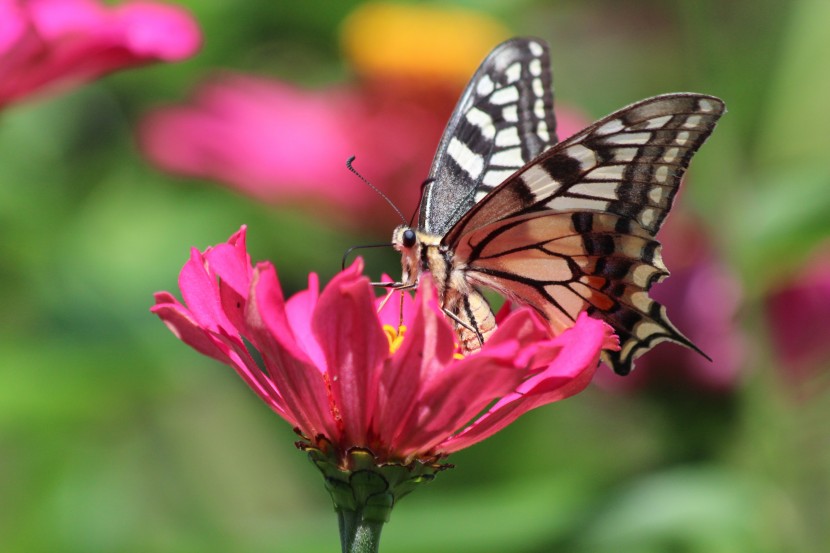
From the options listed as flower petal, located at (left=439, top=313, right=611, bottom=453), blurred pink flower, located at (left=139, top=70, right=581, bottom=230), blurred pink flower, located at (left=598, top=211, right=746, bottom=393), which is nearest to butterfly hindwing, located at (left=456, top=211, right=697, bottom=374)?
flower petal, located at (left=439, top=313, right=611, bottom=453)

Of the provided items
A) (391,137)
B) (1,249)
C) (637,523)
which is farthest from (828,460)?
(1,249)

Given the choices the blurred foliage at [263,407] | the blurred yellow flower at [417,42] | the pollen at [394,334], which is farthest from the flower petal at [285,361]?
the blurred yellow flower at [417,42]

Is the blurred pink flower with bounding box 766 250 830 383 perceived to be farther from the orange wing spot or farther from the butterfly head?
the butterfly head

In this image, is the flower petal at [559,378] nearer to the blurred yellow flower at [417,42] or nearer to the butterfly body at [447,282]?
the butterfly body at [447,282]

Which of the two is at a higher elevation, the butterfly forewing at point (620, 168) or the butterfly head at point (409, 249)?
the butterfly forewing at point (620, 168)

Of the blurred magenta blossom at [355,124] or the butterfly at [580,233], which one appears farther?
the blurred magenta blossom at [355,124]

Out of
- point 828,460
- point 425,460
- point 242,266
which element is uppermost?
point 242,266

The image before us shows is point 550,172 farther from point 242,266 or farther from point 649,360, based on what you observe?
point 649,360

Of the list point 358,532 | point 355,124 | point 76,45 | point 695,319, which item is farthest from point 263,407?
point 358,532
